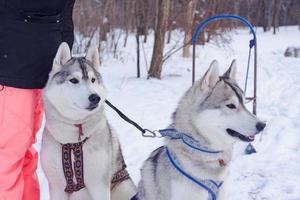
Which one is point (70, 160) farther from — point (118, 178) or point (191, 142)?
point (191, 142)

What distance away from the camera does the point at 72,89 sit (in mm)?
2539

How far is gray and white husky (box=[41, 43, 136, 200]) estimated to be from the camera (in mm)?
2506

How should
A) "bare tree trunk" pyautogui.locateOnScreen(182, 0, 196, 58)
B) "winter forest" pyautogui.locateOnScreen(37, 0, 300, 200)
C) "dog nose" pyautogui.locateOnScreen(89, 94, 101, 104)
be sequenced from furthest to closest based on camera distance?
"bare tree trunk" pyautogui.locateOnScreen(182, 0, 196, 58) → "winter forest" pyautogui.locateOnScreen(37, 0, 300, 200) → "dog nose" pyautogui.locateOnScreen(89, 94, 101, 104)

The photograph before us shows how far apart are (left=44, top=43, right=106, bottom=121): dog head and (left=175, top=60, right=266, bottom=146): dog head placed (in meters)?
0.57

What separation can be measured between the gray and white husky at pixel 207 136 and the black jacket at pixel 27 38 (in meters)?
0.92

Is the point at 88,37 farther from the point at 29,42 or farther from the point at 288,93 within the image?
the point at 29,42

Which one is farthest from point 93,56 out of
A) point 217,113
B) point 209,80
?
point 217,113

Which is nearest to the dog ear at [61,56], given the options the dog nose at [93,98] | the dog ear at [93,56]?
the dog ear at [93,56]

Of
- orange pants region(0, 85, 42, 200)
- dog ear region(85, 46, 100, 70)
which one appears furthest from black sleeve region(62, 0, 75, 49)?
orange pants region(0, 85, 42, 200)

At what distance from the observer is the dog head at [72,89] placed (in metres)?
2.49

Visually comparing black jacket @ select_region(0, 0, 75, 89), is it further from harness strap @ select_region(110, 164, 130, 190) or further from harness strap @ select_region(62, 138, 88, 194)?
harness strap @ select_region(110, 164, 130, 190)

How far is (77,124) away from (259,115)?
418 centimetres

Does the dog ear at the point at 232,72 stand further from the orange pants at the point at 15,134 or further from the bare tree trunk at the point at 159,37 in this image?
the bare tree trunk at the point at 159,37

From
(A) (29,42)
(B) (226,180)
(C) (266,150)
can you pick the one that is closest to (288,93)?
(C) (266,150)
